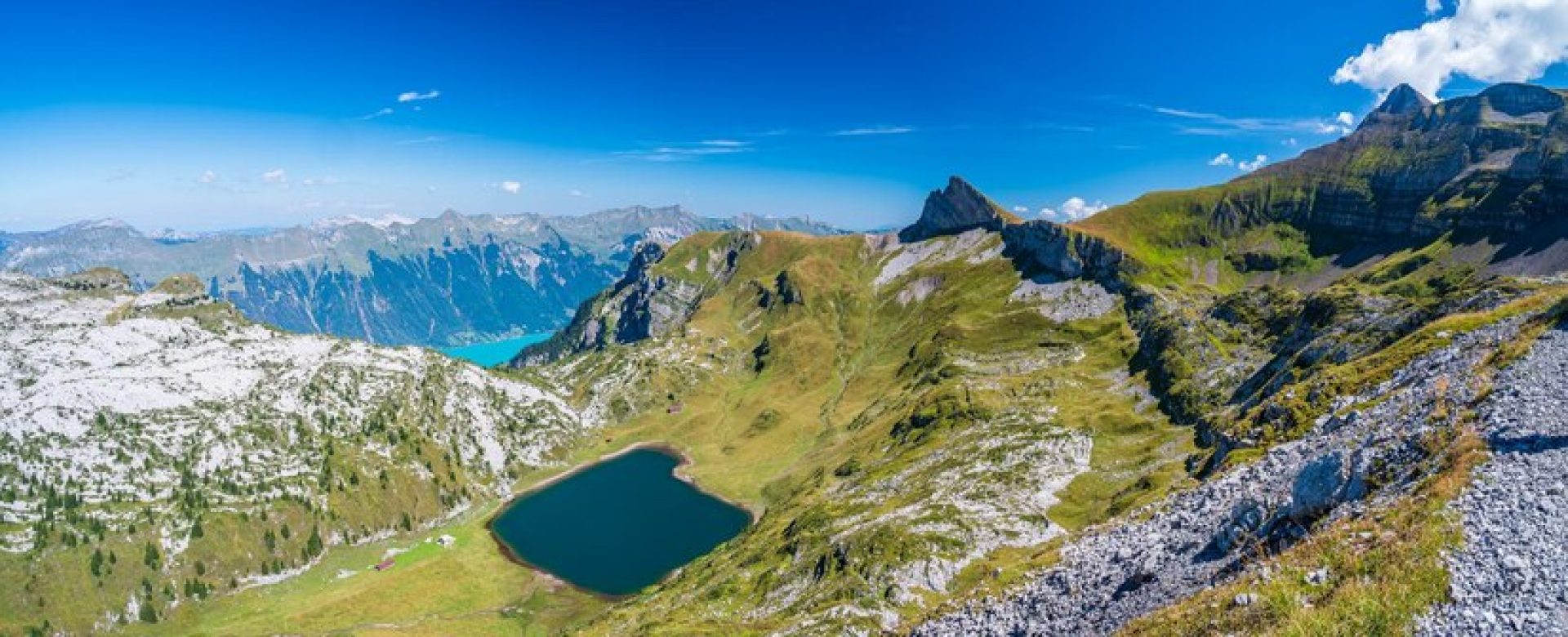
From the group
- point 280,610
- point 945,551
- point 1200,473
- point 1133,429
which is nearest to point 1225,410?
point 1133,429

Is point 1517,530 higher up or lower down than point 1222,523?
higher up

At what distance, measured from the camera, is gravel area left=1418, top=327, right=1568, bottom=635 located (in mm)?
27812

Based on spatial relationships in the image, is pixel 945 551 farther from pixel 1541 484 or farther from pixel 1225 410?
pixel 1541 484

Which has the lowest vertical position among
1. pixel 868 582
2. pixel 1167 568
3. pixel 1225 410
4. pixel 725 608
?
pixel 725 608

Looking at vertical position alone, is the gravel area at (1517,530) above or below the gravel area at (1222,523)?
above

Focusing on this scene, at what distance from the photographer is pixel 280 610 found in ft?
642

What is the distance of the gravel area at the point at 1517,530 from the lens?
91.2ft

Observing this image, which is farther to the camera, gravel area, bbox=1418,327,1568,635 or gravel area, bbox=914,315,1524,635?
gravel area, bbox=914,315,1524,635

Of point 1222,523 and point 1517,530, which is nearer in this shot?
point 1517,530

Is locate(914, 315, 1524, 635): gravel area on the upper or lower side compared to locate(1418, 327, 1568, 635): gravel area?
lower

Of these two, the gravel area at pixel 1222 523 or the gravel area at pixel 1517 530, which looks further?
the gravel area at pixel 1222 523

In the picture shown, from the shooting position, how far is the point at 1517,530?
3178 cm

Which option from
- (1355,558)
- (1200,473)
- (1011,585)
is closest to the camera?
(1355,558)

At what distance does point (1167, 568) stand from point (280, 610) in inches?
8776
